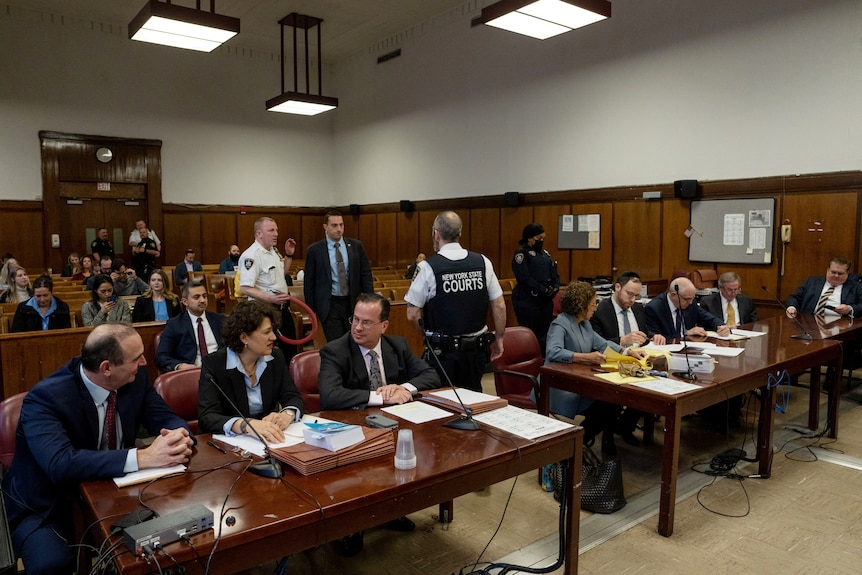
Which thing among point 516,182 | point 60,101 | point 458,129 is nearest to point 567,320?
point 516,182

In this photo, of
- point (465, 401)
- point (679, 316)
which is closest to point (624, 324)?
point (679, 316)

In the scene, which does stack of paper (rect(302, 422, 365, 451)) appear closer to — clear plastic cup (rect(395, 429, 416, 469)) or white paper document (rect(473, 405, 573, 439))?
clear plastic cup (rect(395, 429, 416, 469))

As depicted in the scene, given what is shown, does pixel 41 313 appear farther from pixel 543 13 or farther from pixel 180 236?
pixel 180 236

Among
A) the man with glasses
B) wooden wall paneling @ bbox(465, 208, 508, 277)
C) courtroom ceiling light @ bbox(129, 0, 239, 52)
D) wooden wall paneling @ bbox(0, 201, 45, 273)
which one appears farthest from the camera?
wooden wall paneling @ bbox(0, 201, 45, 273)

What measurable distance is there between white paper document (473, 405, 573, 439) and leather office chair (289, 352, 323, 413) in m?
1.03

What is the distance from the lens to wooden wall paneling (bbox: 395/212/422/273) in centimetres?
1220

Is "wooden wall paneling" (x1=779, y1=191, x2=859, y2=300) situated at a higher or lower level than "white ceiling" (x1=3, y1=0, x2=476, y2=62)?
lower

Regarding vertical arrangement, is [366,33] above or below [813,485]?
above

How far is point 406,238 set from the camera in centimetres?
1242

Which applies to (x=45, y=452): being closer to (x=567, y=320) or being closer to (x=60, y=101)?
(x=567, y=320)

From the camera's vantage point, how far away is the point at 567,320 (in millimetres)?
3795

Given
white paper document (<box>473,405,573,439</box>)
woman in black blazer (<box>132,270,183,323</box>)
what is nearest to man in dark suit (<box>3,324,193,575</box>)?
white paper document (<box>473,405,573,439</box>)

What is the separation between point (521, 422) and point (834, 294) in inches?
189

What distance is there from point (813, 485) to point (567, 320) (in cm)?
173
